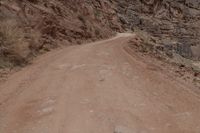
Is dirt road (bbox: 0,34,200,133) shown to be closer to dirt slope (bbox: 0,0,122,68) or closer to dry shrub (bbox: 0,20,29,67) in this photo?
dry shrub (bbox: 0,20,29,67)

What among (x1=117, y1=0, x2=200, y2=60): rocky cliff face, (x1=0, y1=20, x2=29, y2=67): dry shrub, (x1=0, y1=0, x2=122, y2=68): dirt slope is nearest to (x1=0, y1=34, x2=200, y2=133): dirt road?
(x1=0, y1=20, x2=29, y2=67): dry shrub

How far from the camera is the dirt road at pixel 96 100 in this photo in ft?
28.6

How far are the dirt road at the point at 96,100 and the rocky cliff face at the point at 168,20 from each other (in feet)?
90.2

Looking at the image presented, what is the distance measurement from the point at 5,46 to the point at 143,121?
26.9ft

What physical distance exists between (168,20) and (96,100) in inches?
1539

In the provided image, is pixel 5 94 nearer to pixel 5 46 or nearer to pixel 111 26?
pixel 5 46

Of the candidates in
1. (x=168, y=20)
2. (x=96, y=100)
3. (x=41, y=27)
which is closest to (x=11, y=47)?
(x=41, y=27)

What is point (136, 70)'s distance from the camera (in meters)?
14.2

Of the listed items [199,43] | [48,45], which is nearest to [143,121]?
[48,45]

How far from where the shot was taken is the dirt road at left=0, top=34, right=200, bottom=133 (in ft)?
28.6

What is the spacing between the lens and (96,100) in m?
10.2

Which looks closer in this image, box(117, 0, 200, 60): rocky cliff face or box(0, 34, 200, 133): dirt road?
box(0, 34, 200, 133): dirt road

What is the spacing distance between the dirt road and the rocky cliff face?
90.2 ft

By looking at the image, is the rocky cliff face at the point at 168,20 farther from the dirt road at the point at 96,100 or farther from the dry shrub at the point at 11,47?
the dirt road at the point at 96,100
